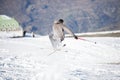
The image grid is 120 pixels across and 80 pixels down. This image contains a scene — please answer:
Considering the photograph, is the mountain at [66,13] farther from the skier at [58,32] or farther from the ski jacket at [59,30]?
the ski jacket at [59,30]

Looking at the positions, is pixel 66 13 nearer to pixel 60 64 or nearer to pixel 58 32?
pixel 58 32

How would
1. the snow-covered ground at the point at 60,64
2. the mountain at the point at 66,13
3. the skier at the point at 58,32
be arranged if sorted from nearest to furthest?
the snow-covered ground at the point at 60,64
the skier at the point at 58,32
the mountain at the point at 66,13

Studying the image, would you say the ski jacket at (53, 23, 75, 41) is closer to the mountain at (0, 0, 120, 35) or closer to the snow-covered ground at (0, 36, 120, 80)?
the snow-covered ground at (0, 36, 120, 80)

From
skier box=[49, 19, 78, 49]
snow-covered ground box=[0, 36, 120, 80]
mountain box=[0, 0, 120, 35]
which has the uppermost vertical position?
mountain box=[0, 0, 120, 35]

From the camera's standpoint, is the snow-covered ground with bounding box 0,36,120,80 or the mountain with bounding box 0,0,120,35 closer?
the snow-covered ground with bounding box 0,36,120,80

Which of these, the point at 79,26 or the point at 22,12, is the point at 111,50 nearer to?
the point at 79,26

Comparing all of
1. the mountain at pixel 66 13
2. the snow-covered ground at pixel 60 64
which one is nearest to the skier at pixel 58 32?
the snow-covered ground at pixel 60 64

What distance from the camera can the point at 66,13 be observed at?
35.1 feet

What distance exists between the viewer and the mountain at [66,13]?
35.1 ft

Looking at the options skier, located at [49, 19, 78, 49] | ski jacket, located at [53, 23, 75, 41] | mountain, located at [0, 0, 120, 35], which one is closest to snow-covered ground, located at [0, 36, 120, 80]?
skier, located at [49, 19, 78, 49]

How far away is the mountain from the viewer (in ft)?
35.1

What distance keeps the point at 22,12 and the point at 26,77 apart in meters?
7.89

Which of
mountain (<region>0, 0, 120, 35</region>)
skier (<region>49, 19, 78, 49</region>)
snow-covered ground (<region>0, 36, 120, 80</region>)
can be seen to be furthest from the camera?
mountain (<region>0, 0, 120, 35</region>)

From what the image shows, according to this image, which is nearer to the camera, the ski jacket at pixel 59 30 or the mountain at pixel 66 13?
the ski jacket at pixel 59 30
